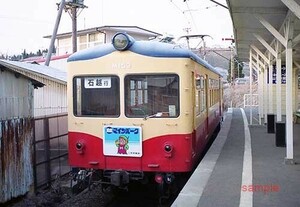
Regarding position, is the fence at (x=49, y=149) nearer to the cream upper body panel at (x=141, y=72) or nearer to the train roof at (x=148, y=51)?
the cream upper body panel at (x=141, y=72)

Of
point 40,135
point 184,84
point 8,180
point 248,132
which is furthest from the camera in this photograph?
point 248,132

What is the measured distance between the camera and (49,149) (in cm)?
952

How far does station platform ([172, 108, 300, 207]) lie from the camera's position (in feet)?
17.6

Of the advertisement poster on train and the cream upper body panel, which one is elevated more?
the cream upper body panel

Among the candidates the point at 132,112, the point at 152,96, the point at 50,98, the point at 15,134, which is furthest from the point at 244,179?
the point at 50,98

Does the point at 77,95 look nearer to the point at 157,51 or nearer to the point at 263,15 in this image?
the point at 157,51

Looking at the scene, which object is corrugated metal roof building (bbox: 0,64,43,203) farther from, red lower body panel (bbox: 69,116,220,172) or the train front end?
red lower body panel (bbox: 69,116,220,172)

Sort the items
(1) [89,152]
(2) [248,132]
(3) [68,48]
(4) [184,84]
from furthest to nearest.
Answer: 1. (3) [68,48]
2. (2) [248,132]
3. (1) [89,152]
4. (4) [184,84]

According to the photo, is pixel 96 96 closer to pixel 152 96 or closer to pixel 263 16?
pixel 152 96

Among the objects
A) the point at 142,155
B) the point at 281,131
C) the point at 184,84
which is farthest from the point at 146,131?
the point at 281,131

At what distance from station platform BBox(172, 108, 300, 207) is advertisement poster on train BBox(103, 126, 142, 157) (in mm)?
1050

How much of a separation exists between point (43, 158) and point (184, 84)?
14.4 feet

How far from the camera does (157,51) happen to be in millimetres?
6609

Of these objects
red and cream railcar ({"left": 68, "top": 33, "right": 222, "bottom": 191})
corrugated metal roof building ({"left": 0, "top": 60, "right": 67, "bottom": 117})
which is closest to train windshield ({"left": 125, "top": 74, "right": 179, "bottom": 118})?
red and cream railcar ({"left": 68, "top": 33, "right": 222, "bottom": 191})
